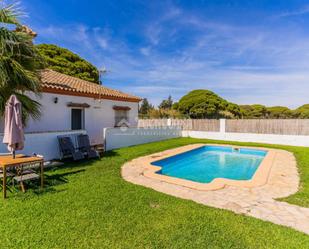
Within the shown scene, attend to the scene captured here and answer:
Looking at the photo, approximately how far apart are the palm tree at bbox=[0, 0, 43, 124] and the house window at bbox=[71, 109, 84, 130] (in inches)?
220

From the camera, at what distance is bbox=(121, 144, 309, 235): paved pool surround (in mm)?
4809

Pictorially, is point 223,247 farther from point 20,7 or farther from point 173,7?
point 173,7

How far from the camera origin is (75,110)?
13688mm

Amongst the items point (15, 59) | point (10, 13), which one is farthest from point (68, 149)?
point (10, 13)

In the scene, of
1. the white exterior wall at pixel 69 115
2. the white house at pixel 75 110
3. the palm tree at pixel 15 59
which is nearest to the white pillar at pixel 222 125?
the white exterior wall at pixel 69 115

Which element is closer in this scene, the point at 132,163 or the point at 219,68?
the point at 132,163

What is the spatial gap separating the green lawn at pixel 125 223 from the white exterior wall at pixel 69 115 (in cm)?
662

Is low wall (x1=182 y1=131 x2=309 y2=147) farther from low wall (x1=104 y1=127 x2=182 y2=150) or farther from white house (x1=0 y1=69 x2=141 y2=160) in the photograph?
white house (x1=0 y1=69 x2=141 y2=160)

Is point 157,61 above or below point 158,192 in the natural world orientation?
above

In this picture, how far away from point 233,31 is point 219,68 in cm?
976

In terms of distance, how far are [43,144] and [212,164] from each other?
9.49 m

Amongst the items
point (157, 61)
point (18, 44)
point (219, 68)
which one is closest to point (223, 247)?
point (18, 44)

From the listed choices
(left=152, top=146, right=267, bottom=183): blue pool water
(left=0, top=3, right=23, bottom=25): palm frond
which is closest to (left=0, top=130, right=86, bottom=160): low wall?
(left=0, top=3, right=23, bottom=25): palm frond

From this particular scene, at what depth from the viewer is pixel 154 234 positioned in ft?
12.8
